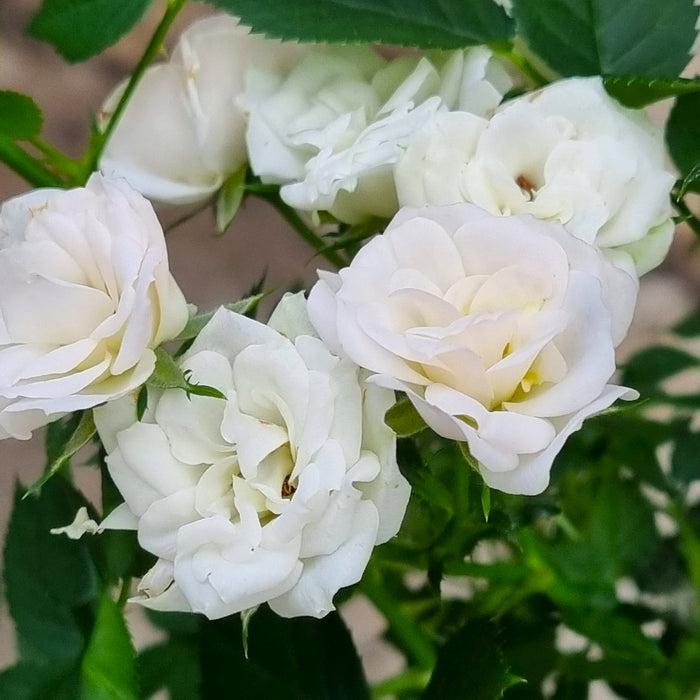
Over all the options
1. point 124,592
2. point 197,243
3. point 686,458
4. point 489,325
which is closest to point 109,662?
point 124,592

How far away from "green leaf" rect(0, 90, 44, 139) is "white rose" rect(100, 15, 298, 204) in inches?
1.0

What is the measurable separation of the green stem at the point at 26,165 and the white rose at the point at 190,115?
19mm

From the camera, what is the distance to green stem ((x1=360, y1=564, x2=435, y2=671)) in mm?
336

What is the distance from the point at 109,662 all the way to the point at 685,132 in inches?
9.1

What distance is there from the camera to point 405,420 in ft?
0.68

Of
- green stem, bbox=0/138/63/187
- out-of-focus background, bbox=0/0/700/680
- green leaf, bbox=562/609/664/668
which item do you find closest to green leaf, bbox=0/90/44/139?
green stem, bbox=0/138/63/187

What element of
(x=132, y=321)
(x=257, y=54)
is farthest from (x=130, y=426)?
(x=257, y=54)

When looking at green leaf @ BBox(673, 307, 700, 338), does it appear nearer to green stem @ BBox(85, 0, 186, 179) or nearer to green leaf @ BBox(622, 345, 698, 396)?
green leaf @ BBox(622, 345, 698, 396)

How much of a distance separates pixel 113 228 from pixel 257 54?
108mm

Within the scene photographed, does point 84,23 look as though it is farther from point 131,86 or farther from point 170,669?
point 170,669

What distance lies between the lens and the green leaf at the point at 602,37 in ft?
0.85

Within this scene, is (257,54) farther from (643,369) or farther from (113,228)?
(643,369)

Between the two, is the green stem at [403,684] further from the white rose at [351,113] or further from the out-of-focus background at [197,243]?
the out-of-focus background at [197,243]

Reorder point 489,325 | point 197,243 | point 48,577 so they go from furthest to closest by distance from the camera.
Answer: point 197,243, point 48,577, point 489,325
